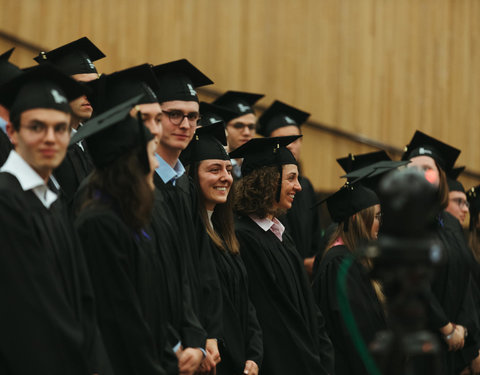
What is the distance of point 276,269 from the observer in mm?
4855

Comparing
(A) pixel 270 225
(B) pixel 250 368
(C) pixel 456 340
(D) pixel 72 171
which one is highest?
(D) pixel 72 171

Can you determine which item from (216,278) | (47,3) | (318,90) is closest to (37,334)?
(216,278)

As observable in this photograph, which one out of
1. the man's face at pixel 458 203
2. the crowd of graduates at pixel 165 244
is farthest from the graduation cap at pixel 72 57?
the man's face at pixel 458 203

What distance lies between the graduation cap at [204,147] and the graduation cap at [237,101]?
170 centimetres

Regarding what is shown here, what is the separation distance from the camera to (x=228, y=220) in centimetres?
472

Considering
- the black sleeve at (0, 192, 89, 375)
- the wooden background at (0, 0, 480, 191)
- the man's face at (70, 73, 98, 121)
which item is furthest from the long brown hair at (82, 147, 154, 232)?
the wooden background at (0, 0, 480, 191)

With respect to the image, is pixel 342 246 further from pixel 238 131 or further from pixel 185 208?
pixel 238 131

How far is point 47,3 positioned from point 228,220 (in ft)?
9.79

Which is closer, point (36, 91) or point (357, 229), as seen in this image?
point (36, 91)

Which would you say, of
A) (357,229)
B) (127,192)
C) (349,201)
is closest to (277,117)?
(349,201)

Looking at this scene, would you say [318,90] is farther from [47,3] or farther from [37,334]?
[37,334]

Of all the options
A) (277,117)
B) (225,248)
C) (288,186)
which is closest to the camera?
(225,248)

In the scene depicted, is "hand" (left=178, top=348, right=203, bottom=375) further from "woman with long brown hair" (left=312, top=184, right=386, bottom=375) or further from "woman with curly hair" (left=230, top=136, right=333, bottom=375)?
"woman with long brown hair" (left=312, top=184, right=386, bottom=375)

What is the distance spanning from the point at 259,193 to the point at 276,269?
491 millimetres
